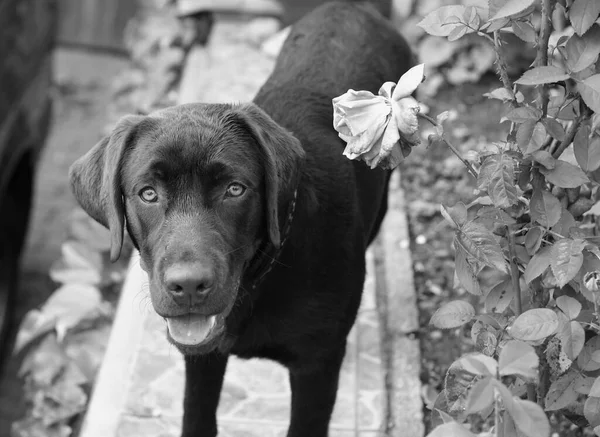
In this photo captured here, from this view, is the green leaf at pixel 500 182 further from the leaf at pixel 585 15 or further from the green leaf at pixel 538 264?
the leaf at pixel 585 15

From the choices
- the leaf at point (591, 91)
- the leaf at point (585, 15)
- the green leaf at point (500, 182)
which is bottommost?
the green leaf at point (500, 182)

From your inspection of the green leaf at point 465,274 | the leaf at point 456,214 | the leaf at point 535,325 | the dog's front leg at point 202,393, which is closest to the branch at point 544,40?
the leaf at point 456,214

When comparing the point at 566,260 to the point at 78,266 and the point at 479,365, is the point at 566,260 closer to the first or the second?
the point at 479,365

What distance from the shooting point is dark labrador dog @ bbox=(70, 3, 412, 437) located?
2.76 metres

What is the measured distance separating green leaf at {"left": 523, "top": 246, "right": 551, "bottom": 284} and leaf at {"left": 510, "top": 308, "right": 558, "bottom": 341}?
5.7 inches

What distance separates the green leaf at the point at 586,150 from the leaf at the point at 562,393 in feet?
1.91

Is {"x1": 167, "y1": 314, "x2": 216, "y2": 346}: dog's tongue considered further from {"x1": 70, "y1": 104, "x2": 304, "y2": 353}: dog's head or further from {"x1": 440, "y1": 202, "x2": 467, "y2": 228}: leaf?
{"x1": 440, "y1": 202, "x2": 467, "y2": 228}: leaf

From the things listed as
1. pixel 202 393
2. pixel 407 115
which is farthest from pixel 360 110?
pixel 202 393

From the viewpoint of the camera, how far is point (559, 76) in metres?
2.46

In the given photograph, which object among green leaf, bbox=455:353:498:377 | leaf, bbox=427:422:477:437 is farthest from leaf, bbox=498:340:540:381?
leaf, bbox=427:422:477:437

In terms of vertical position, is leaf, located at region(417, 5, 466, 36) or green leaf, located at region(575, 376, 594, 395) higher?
leaf, located at region(417, 5, 466, 36)

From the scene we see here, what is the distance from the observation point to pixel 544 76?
247 centimetres

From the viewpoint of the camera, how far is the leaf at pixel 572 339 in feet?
8.01

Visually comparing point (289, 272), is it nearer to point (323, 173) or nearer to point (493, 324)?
point (323, 173)
